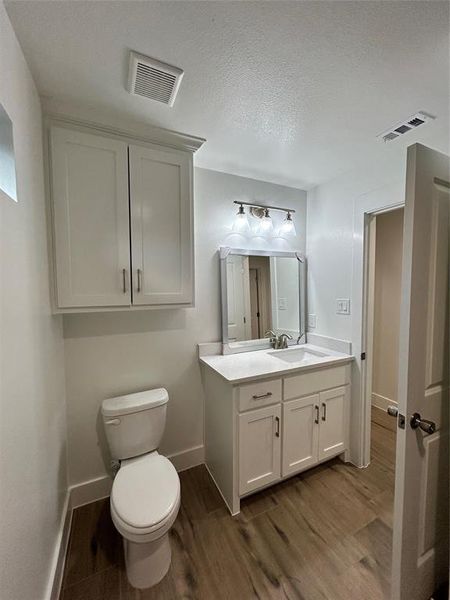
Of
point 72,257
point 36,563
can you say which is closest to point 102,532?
point 36,563

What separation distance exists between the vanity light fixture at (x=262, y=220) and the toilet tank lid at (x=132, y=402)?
143 cm

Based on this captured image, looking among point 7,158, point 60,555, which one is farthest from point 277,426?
point 7,158

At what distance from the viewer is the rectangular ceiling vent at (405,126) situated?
1.35 m

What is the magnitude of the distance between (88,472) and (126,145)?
2109 millimetres

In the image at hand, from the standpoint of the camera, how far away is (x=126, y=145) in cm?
144

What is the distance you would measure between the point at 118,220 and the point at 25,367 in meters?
0.89

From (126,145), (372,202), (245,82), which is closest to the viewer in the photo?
(245,82)

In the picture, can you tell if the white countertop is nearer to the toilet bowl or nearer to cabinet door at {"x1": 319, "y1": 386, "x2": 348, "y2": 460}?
cabinet door at {"x1": 319, "y1": 386, "x2": 348, "y2": 460}

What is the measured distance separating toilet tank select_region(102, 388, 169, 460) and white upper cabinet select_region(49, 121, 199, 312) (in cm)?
62

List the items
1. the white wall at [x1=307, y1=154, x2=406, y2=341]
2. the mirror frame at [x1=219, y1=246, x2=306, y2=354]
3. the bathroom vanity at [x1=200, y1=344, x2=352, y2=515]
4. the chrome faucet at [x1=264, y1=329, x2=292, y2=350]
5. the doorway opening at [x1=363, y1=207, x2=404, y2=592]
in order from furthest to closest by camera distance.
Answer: the doorway opening at [x1=363, y1=207, x2=404, y2=592], the chrome faucet at [x1=264, y1=329, x2=292, y2=350], the mirror frame at [x1=219, y1=246, x2=306, y2=354], the white wall at [x1=307, y1=154, x2=406, y2=341], the bathroom vanity at [x1=200, y1=344, x2=352, y2=515]

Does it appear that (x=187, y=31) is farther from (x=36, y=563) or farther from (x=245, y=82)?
(x=36, y=563)

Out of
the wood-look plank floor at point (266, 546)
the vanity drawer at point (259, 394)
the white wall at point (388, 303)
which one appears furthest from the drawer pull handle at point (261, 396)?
the white wall at point (388, 303)

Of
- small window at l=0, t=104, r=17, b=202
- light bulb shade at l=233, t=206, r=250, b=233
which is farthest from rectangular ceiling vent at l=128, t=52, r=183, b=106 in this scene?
light bulb shade at l=233, t=206, r=250, b=233

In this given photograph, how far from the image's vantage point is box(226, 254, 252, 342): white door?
2.11m
